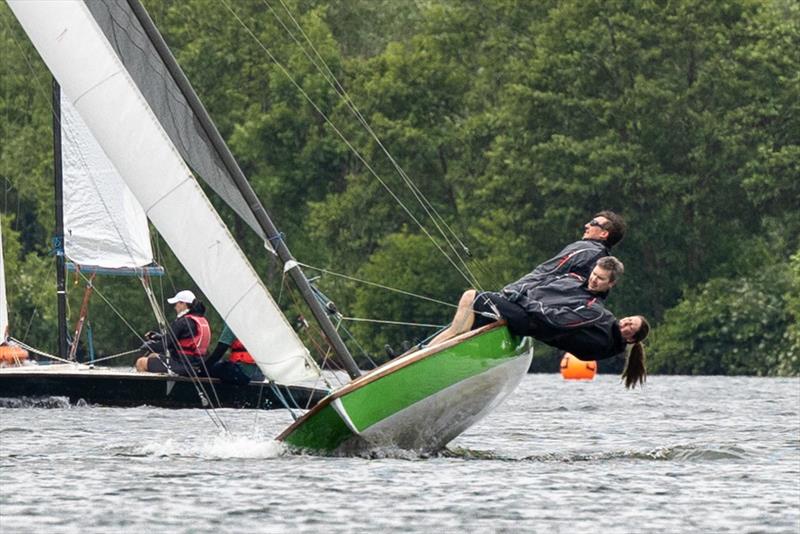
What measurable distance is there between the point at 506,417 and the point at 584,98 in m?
32.9

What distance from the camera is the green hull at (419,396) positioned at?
18266 mm

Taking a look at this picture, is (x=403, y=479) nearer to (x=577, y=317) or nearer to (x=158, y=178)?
(x=577, y=317)

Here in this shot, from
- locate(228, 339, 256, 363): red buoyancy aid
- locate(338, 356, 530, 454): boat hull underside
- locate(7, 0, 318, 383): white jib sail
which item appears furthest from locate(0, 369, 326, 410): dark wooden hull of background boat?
locate(7, 0, 318, 383): white jib sail

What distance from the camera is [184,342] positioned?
28.1 metres

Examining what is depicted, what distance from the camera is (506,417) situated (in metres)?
28.1

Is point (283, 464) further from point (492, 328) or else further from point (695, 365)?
point (695, 365)

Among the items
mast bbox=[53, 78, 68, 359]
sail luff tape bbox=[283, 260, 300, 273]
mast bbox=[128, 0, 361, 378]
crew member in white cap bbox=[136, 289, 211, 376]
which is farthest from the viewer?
mast bbox=[53, 78, 68, 359]

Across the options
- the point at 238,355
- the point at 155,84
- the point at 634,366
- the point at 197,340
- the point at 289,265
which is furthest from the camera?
the point at 238,355

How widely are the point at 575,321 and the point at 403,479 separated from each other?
1.82 metres

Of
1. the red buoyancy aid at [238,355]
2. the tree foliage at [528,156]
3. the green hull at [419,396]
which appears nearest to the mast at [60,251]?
the red buoyancy aid at [238,355]

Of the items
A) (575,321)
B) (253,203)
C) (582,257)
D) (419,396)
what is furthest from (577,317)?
(253,203)

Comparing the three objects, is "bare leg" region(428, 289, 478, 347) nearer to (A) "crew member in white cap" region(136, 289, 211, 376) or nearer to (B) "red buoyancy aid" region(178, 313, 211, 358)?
(A) "crew member in white cap" region(136, 289, 211, 376)

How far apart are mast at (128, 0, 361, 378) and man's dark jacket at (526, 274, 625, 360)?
1.55 m

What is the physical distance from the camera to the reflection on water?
577 inches
